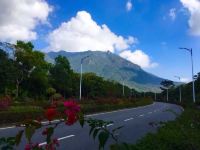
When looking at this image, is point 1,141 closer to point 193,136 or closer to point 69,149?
point 193,136

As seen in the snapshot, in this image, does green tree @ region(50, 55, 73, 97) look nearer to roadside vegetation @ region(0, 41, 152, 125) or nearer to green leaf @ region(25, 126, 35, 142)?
roadside vegetation @ region(0, 41, 152, 125)

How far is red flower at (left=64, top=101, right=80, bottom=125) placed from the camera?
115 inches

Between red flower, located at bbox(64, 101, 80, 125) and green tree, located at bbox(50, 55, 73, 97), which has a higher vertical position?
green tree, located at bbox(50, 55, 73, 97)

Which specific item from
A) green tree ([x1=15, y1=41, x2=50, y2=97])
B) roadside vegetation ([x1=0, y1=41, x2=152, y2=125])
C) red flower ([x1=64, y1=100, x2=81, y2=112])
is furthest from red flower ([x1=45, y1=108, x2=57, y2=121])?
green tree ([x1=15, y1=41, x2=50, y2=97])

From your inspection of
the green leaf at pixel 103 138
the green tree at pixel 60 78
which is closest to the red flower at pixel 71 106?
the green leaf at pixel 103 138

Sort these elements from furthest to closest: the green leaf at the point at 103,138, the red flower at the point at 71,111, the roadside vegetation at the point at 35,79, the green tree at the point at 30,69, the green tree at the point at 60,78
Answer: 1. the green tree at the point at 60,78
2. the green tree at the point at 30,69
3. the roadside vegetation at the point at 35,79
4. the green leaf at the point at 103,138
5. the red flower at the point at 71,111

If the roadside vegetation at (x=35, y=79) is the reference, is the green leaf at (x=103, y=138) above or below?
below

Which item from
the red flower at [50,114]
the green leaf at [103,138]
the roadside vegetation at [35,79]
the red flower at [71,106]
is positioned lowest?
the green leaf at [103,138]

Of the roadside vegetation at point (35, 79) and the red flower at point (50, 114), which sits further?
the roadside vegetation at point (35, 79)

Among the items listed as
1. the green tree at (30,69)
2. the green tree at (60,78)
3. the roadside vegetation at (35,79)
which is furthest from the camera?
the green tree at (60,78)

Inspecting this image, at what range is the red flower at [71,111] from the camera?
2.91 m

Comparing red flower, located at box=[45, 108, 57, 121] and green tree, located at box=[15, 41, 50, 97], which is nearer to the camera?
red flower, located at box=[45, 108, 57, 121]

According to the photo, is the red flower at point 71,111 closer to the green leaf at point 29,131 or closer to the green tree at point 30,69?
the green leaf at point 29,131

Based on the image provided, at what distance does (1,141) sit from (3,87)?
224 feet
